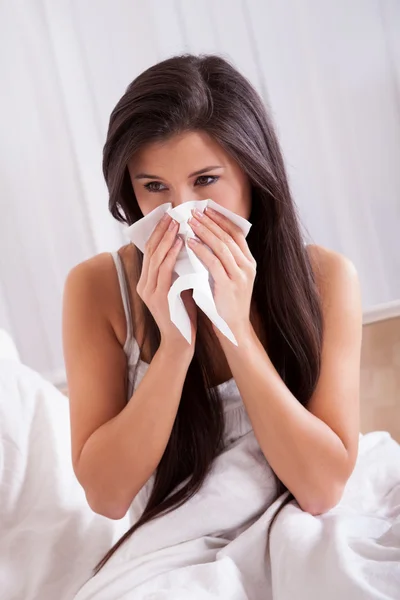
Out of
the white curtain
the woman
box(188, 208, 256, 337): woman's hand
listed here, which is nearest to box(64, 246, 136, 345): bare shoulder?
the woman

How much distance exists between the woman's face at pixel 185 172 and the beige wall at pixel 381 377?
56.4 inches

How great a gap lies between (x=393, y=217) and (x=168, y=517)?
1.75 meters

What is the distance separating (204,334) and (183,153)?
433mm

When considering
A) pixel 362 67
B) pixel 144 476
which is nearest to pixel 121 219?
pixel 144 476

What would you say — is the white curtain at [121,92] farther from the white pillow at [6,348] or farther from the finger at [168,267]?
the finger at [168,267]

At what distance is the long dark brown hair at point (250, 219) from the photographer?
4.75ft

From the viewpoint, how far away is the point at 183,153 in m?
1.43

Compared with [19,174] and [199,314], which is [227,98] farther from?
[19,174]

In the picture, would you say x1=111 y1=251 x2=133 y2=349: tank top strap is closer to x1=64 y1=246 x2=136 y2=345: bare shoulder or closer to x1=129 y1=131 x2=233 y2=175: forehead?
x1=64 y1=246 x2=136 y2=345: bare shoulder

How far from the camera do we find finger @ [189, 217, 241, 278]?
4.58 ft

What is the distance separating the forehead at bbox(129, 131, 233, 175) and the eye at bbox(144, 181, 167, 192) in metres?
0.03

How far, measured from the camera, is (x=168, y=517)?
1.44m

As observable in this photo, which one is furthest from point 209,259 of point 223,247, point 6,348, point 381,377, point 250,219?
point 381,377

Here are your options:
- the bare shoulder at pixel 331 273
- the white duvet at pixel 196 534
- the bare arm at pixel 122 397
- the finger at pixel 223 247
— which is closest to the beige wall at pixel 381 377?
the white duvet at pixel 196 534
